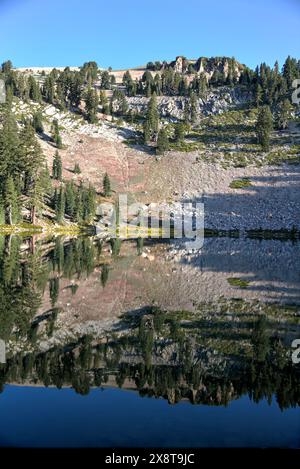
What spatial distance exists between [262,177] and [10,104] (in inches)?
3267

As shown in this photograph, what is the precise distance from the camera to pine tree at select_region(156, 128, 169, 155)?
130m

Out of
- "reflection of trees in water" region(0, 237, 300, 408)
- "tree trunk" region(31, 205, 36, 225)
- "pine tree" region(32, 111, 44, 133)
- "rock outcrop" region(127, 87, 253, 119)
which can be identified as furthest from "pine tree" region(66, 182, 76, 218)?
"rock outcrop" region(127, 87, 253, 119)

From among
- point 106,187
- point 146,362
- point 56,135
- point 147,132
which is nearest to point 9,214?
point 106,187

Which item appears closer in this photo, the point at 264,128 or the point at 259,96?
the point at 264,128

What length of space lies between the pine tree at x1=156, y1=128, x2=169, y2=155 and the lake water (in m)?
97.9

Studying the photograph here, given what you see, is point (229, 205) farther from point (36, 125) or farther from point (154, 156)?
point (36, 125)

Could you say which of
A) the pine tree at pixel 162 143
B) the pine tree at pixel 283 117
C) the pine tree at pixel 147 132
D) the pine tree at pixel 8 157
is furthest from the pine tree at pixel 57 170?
the pine tree at pixel 283 117

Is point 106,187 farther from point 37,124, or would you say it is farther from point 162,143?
point 37,124

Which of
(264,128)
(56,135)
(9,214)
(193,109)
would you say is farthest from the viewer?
(193,109)

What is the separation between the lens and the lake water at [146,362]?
11.1 m

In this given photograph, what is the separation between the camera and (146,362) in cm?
1611

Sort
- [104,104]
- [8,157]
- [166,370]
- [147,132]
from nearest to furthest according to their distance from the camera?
[166,370] < [8,157] < [147,132] < [104,104]

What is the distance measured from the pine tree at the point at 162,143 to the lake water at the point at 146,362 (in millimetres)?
97904

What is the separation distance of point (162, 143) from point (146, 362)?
389 feet
